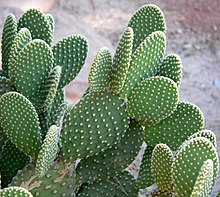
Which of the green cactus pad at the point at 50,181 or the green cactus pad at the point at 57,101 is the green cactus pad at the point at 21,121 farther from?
the green cactus pad at the point at 57,101

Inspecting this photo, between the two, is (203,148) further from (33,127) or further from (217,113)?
(217,113)

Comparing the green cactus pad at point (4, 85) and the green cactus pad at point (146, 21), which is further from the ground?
the green cactus pad at point (146, 21)

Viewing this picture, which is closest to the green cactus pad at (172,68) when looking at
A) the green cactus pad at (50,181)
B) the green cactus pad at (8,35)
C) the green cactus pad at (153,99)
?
the green cactus pad at (153,99)

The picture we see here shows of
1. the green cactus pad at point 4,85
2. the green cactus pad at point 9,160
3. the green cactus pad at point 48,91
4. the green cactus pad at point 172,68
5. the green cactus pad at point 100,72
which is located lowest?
the green cactus pad at point 9,160

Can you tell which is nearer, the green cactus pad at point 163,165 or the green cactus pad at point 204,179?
the green cactus pad at point 204,179

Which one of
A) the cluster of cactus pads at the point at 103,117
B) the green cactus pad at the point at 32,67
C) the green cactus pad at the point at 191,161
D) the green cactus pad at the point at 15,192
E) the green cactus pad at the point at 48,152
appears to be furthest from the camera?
the green cactus pad at the point at 32,67

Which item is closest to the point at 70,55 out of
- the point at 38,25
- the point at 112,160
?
the point at 38,25
